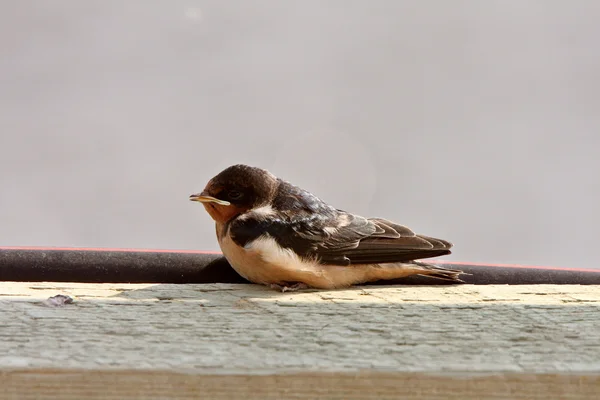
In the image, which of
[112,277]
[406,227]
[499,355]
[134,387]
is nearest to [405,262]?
[406,227]

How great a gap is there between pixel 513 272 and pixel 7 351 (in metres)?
1.00

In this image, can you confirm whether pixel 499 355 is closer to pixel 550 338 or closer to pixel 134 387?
pixel 550 338

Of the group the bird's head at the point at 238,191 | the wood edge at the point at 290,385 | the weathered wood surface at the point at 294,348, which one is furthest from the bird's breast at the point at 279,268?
the wood edge at the point at 290,385

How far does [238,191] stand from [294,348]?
827mm

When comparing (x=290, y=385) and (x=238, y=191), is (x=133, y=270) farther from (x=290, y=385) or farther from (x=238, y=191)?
(x=290, y=385)

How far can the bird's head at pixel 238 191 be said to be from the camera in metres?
1.62

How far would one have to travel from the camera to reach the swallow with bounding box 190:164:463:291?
1439 mm

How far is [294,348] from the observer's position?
835 millimetres

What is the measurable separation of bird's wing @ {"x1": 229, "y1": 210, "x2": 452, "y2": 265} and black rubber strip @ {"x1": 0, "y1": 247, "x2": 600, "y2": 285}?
0.23ft

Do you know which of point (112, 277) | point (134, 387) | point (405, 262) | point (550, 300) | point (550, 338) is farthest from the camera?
point (405, 262)

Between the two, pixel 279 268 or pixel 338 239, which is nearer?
pixel 279 268

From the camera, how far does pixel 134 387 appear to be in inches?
30.3

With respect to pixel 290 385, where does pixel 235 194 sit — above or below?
above

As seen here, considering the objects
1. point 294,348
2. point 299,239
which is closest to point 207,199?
point 299,239
